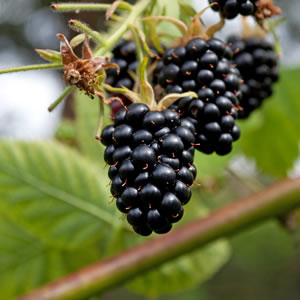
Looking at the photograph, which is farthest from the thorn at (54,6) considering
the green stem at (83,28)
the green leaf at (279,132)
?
the green leaf at (279,132)

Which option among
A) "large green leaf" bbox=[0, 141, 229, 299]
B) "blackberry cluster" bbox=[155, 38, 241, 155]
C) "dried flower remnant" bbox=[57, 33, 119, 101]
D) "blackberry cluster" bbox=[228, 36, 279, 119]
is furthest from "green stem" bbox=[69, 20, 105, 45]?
"large green leaf" bbox=[0, 141, 229, 299]

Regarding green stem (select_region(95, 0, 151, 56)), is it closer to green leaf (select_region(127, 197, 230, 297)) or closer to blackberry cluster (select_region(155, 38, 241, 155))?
blackberry cluster (select_region(155, 38, 241, 155))

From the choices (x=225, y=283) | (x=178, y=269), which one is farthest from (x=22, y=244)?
(x=225, y=283)

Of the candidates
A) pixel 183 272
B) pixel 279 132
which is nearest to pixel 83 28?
pixel 183 272

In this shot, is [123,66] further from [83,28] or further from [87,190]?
[87,190]

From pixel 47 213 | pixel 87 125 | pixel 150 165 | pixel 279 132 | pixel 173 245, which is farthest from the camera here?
pixel 279 132

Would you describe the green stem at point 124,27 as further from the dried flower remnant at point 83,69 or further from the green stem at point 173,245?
the green stem at point 173,245

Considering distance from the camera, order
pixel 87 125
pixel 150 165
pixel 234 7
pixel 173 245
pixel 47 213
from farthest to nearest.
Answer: pixel 87 125 < pixel 47 213 < pixel 173 245 < pixel 234 7 < pixel 150 165
